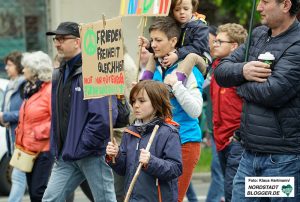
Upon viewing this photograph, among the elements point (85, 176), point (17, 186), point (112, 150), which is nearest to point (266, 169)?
point (112, 150)

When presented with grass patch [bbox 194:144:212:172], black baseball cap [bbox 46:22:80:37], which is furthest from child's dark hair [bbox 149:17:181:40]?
grass patch [bbox 194:144:212:172]

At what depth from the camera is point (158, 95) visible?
6078mm

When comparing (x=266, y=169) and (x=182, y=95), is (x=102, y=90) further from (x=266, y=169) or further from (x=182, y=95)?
(x=266, y=169)

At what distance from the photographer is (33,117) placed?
8977 mm

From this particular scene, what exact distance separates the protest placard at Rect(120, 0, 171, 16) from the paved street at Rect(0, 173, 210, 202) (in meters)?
5.20

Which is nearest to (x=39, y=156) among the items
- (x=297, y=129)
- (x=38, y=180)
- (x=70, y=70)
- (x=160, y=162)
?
(x=38, y=180)

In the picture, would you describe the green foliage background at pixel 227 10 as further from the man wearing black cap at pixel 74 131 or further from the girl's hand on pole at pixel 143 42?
the girl's hand on pole at pixel 143 42

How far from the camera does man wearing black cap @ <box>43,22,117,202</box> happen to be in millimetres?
7176

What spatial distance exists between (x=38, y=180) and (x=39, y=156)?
9.6 inches

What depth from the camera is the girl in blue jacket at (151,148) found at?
5.91m

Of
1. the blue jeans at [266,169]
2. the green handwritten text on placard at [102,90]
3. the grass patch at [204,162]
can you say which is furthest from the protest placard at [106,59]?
the grass patch at [204,162]

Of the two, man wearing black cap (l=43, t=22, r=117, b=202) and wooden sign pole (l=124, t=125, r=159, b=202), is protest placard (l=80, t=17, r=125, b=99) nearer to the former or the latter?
wooden sign pole (l=124, t=125, r=159, b=202)

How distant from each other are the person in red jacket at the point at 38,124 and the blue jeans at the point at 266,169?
11.3 feet

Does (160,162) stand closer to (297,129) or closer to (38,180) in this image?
(297,129)
